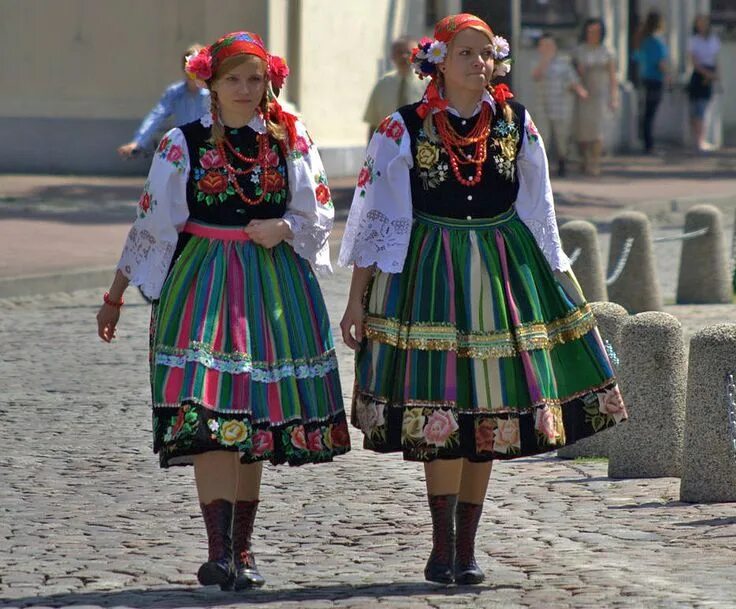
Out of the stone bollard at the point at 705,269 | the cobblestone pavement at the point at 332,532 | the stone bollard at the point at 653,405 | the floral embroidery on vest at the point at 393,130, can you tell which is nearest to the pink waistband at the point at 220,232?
the floral embroidery on vest at the point at 393,130

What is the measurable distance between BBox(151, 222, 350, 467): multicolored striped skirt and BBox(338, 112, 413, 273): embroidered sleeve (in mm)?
238

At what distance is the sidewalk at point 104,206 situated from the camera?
13891 millimetres

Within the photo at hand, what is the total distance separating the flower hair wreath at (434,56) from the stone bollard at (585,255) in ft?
18.9

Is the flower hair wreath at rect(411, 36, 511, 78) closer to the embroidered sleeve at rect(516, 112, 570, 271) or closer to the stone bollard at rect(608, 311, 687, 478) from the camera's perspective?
the embroidered sleeve at rect(516, 112, 570, 271)

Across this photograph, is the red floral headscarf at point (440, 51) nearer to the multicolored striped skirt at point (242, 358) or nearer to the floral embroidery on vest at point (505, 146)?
the floral embroidery on vest at point (505, 146)

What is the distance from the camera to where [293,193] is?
5.91 meters

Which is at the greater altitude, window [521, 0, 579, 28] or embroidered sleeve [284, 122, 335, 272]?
window [521, 0, 579, 28]

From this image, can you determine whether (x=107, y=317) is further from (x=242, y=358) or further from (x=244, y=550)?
(x=244, y=550)

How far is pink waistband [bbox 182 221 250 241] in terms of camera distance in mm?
5785

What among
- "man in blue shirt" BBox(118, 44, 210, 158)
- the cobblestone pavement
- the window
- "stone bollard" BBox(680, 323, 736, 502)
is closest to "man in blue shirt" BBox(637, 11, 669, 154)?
the window

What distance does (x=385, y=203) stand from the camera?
5.80 metres

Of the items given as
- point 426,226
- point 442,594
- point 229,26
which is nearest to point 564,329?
point 426,226

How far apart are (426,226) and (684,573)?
1307mm

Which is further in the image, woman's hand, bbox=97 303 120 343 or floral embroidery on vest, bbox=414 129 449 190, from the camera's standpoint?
woman's hand, bbox=97 303 120 343
